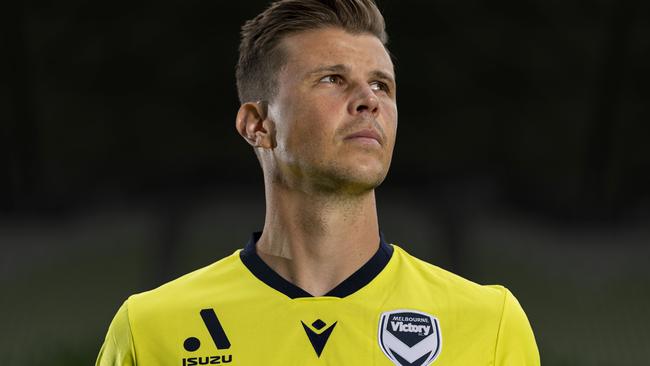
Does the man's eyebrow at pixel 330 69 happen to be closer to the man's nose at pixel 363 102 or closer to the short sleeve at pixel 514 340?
the man's nose at pixel 363 102

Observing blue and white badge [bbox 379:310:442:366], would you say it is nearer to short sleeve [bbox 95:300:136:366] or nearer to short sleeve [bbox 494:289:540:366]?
short sleeve [bbox 494:289:540:366]

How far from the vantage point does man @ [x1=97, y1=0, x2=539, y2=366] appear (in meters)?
2.18

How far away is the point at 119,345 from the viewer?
7.54ft

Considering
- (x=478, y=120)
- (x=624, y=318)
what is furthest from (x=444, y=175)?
(x=624, y=318)

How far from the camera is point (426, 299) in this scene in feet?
7.48

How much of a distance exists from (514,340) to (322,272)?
483 millimetres

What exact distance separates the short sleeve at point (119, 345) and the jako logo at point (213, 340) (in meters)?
0.15

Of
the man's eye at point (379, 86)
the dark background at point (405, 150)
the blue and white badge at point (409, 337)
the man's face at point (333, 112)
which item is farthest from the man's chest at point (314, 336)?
the dark background at point (405, 150)

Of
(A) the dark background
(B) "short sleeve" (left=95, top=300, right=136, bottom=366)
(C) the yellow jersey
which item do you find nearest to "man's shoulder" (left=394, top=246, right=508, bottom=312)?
(C) the yellow jersey

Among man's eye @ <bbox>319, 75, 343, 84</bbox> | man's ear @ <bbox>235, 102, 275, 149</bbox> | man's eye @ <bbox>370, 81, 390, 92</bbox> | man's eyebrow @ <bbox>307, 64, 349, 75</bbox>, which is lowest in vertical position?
man's ear @ <bbox>235, 102, 275, 149</bbox>

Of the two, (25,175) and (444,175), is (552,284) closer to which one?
(444,175)

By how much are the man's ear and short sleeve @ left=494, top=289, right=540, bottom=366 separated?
2.29 feet

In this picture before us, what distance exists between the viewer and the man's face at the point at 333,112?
7.11ft

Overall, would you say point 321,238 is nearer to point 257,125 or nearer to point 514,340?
point 257,125
